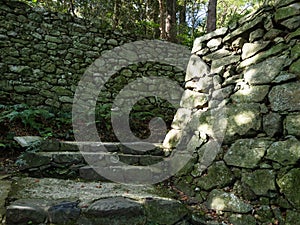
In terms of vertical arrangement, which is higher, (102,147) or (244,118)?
(244,118)

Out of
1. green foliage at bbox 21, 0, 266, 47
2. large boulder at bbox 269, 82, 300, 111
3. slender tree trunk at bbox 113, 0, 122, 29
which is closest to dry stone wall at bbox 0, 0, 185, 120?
green foliage at bbox 21, 0, 266, 47

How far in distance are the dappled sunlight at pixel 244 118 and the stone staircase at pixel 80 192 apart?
108cm

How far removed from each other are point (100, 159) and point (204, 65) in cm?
188

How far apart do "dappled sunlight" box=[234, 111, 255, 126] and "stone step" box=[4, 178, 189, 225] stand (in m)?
1.09

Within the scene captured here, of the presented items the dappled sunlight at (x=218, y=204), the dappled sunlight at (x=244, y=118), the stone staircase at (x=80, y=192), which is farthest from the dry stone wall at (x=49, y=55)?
the dappled sunlight at (x=218, y=204)

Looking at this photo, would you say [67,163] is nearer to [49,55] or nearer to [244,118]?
[244,118]

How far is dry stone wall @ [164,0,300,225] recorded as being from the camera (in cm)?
213

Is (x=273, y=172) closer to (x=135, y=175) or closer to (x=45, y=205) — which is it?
(x=135, y=175)

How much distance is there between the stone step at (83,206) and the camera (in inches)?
74.7

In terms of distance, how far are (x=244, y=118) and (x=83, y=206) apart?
72.9 inches

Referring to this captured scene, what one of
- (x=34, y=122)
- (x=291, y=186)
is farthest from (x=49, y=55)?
(x=291, y=186)

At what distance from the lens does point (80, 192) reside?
2.39 metres

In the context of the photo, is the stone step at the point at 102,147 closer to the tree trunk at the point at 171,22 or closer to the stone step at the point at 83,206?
the stone step at the point at 83,206

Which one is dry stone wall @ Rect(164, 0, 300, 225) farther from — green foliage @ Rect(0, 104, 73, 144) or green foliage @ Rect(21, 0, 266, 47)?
green foliage @ Rect(21, 0, 266, 47)
